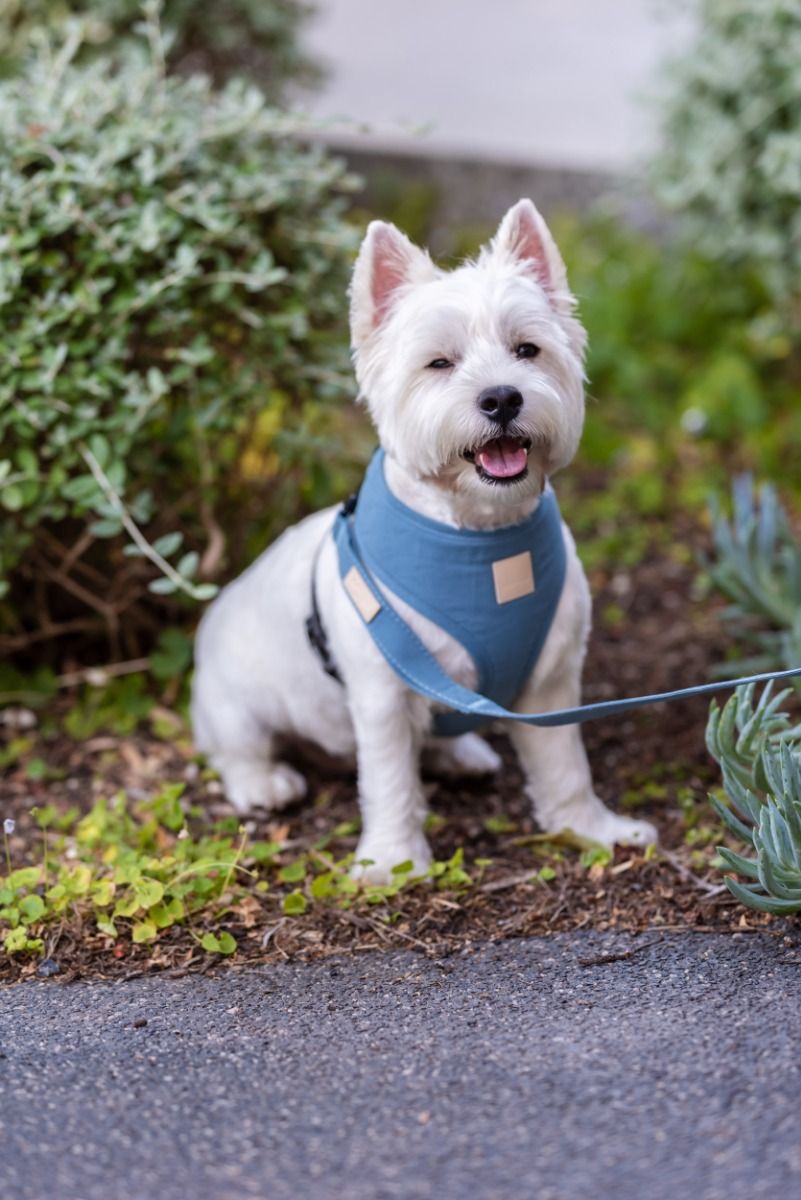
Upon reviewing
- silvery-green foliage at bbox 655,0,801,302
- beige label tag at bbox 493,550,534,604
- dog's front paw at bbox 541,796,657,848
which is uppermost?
silvery-green foliage at bbox 655,0,801,302

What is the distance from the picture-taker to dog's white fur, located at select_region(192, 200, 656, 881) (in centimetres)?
296

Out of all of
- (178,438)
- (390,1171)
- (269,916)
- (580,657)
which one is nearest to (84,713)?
(178,438)

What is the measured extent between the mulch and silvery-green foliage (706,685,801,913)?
0.20 meters


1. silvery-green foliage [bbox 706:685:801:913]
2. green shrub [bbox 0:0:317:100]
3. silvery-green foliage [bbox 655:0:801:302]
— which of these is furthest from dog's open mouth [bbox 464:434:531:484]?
green shrub [bbox 0:0:317:100]

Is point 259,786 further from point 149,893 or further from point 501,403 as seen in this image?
point 501,403

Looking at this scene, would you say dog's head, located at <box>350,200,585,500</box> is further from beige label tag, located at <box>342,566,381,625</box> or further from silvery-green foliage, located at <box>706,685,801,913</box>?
silvery-green foliage, located at <box>706,685,801,913</box>

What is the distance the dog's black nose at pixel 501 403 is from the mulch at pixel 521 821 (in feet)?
3.83

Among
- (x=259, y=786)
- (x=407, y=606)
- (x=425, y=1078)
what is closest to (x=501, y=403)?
(x=407, y=606)

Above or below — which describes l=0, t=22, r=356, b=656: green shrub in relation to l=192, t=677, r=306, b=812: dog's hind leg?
above

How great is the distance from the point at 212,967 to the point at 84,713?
69.1 inches

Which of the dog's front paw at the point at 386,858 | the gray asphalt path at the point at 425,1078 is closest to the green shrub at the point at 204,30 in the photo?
the dog's front paw at the point at 386,858

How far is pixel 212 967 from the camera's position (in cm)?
302

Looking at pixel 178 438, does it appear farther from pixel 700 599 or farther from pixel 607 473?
pixel 607 473

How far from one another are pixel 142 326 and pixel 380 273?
1.27 meters
